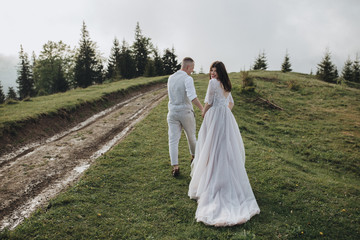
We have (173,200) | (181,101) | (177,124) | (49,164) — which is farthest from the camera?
(49,164)

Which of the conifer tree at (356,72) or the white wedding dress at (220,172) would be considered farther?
the conifer tree at (356,72)

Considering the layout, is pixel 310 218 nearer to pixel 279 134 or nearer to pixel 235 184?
pixel 235 184

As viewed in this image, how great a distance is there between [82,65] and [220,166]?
5875 centimetres

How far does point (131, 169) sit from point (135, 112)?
358 inches

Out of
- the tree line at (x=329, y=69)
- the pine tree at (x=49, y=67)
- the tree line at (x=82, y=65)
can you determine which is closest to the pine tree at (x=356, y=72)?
the tree line at (x=329, y=69)

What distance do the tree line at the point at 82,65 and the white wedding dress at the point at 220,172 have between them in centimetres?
4961

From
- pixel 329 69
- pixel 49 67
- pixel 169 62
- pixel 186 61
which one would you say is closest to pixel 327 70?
pixel 329 69

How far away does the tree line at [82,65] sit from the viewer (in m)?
54.4

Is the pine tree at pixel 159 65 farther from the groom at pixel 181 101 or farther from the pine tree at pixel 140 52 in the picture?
the groom at pixel 181 101

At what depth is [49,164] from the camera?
7.96 metres

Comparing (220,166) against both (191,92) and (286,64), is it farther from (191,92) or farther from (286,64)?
(286,64)

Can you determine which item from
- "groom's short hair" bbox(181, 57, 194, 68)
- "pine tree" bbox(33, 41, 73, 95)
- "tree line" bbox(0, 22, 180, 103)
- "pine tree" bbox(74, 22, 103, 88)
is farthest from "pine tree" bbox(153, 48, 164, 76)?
"groom's short hair" bbox(181, 57, 194, 68)

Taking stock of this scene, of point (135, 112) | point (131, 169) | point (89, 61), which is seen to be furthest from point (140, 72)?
point (131, 169)

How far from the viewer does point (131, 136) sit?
11.0 metres
